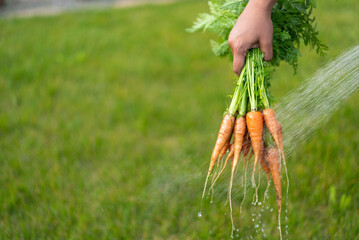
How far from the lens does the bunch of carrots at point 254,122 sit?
2090mm

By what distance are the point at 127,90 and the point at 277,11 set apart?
10.6ft

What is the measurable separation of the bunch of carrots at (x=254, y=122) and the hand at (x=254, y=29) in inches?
4.7

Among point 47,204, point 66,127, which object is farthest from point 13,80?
point 47,204

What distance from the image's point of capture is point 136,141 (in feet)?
13.2

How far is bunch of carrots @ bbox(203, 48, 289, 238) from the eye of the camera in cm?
209

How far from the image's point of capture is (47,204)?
3.06 m

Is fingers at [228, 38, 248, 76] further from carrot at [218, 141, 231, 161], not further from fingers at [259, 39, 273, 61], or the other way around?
carrot at [218, 141, 231, 161]

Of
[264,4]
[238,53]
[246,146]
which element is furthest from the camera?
[246,146]

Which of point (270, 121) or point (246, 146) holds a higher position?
point (270, 121)

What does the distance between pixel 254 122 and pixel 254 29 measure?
56 centimetres

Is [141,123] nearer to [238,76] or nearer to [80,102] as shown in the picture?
[80,102]

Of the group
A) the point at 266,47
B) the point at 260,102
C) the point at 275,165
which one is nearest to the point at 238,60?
the point at 266,47

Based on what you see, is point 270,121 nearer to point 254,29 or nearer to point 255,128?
point 255,128

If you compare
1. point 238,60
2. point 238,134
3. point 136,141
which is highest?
point 238,60
